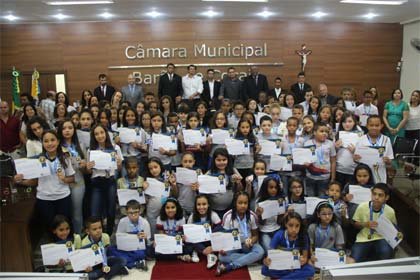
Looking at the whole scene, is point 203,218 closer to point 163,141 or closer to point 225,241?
point 225,241

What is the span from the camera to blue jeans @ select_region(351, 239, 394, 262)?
156 inches

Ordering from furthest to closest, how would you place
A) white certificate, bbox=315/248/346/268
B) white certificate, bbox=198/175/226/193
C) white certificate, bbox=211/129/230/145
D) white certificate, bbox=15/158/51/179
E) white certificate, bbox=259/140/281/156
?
white certificate, bbox=211/129/230/145 → white certificate, bbox=259/140/281/156 → white certificate, bbox=198/175/226/193 → white certificate, bbox=15/158/51/179 → white certificate, bbox=315/248/346/268

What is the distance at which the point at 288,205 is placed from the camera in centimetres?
431

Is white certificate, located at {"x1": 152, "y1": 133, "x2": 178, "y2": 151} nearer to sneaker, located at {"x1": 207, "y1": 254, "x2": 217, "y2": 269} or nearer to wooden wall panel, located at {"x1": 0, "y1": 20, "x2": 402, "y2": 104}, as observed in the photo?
sneaker, located at {"x1": 207, "y1": 254, "x2": 217, "y2": 269}

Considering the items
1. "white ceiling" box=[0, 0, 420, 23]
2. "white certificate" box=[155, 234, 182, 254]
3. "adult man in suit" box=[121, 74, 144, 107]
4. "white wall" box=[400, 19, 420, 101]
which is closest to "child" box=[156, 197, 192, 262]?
"white certificate" box=[155, 234, 182, 254]

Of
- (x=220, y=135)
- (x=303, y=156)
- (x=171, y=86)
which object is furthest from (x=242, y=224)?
(x=171, y=86)

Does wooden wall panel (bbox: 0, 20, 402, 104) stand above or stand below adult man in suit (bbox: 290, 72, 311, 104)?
above

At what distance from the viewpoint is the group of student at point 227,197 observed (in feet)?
13.0

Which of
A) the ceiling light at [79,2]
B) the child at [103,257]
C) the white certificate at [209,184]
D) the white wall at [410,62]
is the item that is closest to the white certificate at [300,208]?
the white certificate at [209,184]

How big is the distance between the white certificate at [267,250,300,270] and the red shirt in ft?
13.9

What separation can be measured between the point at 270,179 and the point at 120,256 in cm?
181

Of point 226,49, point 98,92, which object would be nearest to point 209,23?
point 226,49

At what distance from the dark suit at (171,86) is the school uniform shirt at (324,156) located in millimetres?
4849

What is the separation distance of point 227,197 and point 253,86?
4922 millimetres
